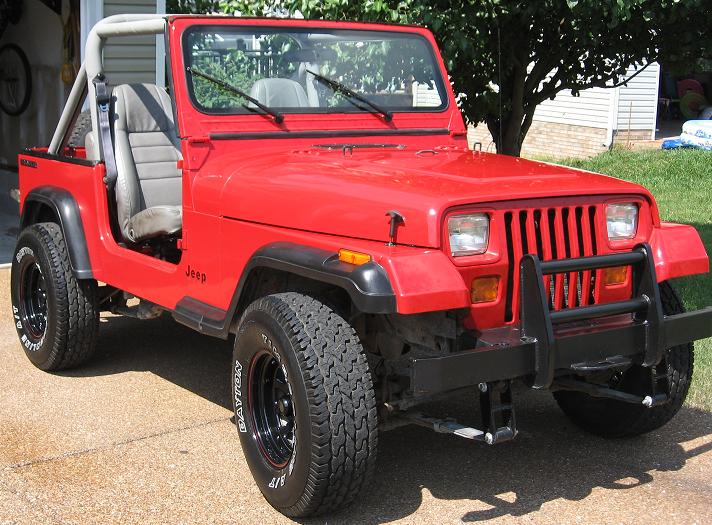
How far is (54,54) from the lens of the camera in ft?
34.4

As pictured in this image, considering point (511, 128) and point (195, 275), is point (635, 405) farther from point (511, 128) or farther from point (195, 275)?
point (511, 128)

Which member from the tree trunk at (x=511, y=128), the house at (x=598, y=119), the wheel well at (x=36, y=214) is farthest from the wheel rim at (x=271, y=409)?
the house at (x=598, y=119)

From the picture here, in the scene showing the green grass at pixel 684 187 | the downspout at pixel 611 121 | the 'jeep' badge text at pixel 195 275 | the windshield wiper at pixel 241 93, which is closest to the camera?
the 'jeep' badge text at pixel 195 275

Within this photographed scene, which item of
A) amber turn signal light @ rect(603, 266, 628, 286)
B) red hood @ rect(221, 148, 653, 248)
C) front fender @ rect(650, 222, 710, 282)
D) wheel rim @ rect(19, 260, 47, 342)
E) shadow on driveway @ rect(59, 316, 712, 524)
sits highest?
red hood @ rect(221, 148, 653, 248)

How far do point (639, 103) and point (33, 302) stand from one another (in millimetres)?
12470

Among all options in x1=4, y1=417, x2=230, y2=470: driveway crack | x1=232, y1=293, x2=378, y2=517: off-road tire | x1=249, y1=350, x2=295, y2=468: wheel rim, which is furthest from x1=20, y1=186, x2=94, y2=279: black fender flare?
x1=232, y1=293, x2=378, y2=517: off-road tire

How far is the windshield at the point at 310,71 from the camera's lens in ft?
15.3

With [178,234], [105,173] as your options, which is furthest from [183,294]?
[105,173]

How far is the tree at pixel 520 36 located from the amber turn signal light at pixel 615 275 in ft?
7.99

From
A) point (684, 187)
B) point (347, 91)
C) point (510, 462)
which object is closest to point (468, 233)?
point (510, 462)

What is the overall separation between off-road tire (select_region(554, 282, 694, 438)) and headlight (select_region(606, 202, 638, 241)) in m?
0.37

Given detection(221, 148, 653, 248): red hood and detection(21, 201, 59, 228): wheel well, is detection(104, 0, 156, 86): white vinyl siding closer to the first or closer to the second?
detection(21, 201, 59, 228): wheel well

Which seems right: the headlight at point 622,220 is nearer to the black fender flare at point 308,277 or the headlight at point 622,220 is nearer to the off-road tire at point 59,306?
the black fender flare at point 308,277

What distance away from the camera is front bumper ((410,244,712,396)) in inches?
133
